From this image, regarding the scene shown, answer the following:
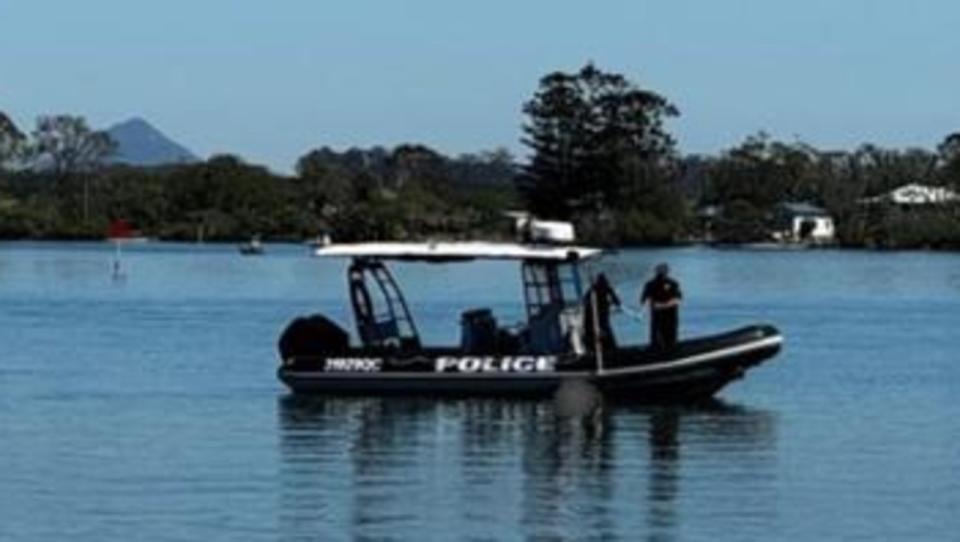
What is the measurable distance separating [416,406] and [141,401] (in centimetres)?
495

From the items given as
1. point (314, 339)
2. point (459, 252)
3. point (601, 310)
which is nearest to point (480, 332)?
point (459, 252)

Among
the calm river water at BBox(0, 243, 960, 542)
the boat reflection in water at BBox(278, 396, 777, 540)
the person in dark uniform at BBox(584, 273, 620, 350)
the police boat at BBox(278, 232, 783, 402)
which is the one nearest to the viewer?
the boat reflection in water at BBox(278, 396, 777, 540)

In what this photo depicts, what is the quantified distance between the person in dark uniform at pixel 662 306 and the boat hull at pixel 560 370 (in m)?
0.62

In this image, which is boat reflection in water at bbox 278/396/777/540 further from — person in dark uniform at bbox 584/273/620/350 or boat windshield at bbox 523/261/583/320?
boat windshield at bbox 523/261/583/320

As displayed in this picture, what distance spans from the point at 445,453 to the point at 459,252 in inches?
340

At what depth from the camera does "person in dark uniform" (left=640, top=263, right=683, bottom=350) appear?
4134cm

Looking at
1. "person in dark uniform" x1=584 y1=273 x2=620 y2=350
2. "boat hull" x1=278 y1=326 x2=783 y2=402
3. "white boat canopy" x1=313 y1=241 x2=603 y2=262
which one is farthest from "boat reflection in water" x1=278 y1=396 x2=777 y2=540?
"white boat canopy" x1=313 y1=241 x2=603 y2=262

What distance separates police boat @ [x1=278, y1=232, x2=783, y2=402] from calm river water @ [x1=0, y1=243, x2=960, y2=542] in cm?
44

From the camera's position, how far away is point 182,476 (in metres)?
31.0

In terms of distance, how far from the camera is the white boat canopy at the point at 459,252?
41.1m

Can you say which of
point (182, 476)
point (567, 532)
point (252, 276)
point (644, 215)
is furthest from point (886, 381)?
point (644, 215)

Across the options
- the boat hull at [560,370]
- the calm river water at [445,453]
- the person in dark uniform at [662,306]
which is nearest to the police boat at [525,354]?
the boat hull at [560,370]

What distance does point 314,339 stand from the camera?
1650 inches

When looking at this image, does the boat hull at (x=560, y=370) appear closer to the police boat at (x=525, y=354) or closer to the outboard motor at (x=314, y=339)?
the police boat at (x=525, y=354)
